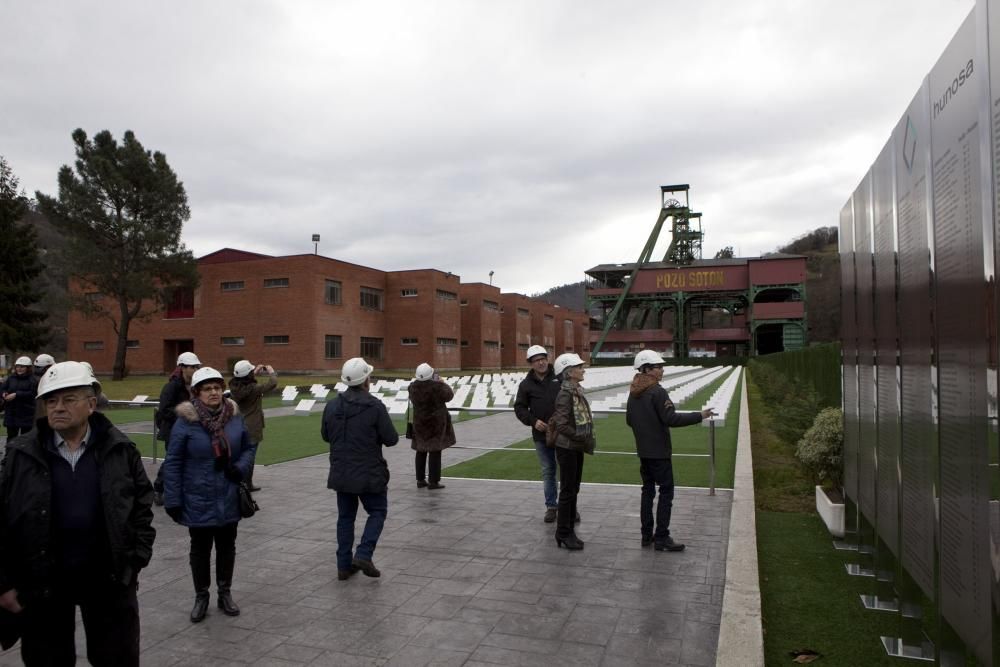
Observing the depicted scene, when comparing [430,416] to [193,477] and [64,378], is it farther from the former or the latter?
[64,378]

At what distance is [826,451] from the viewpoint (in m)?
6.47

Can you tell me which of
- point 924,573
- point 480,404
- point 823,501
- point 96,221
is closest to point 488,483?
point 823,501

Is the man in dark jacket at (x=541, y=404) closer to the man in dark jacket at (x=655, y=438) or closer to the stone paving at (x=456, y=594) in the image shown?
the stone paving at (x=456, y=594)

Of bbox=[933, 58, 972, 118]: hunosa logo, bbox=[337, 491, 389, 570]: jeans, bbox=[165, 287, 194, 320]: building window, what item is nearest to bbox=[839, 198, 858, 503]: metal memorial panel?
bbox=[933, 58, 972, 118]: hunosa logo

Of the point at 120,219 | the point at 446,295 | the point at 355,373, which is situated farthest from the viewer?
the point at 446,295

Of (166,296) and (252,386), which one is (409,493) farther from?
(166,296)

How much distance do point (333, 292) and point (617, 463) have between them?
42.1 metres

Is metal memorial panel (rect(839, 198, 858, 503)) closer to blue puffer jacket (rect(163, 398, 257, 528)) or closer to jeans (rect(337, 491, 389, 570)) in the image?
jeans (rect(337, 491, 389, 570))

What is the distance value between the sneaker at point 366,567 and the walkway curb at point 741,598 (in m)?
2.46

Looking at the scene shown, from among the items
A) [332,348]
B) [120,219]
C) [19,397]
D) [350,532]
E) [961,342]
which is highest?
[120,219]

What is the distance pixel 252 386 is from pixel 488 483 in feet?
10.6

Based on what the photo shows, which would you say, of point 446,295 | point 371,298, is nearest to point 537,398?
point 371,298

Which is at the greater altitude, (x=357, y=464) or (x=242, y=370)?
(x=242, y=370)

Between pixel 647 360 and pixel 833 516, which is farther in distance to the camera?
pixel 833 516
